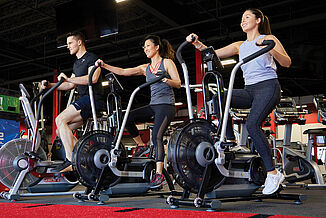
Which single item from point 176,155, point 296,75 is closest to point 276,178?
point 176,155

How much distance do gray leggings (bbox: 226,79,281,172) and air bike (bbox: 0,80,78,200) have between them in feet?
6.73

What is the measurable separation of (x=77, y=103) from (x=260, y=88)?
200 cm

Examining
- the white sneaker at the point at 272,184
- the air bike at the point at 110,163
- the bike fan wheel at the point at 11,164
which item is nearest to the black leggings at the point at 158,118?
the air bike at the point at 110,163

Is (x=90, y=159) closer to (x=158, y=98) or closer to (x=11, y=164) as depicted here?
(x=158, y=98)

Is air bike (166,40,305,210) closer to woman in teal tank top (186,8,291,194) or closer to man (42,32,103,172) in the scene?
woman in teal tank top (186,8,291,194)

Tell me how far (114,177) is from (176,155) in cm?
122

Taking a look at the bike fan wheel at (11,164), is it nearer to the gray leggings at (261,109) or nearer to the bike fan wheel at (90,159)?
the bike fan wheel at (90,159)

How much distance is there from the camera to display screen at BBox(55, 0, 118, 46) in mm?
Answer: 7258

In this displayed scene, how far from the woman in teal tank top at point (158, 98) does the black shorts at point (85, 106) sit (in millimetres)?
403

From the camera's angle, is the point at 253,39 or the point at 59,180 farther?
the point at 59,180

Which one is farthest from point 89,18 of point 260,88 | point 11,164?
point 260,88

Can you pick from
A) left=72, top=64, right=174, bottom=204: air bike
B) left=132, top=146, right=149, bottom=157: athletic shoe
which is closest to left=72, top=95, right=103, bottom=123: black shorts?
left=72, top=64, right=174, bottom=204: air bike

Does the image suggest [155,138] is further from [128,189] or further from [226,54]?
[226,54]

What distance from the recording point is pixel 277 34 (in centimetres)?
1196
